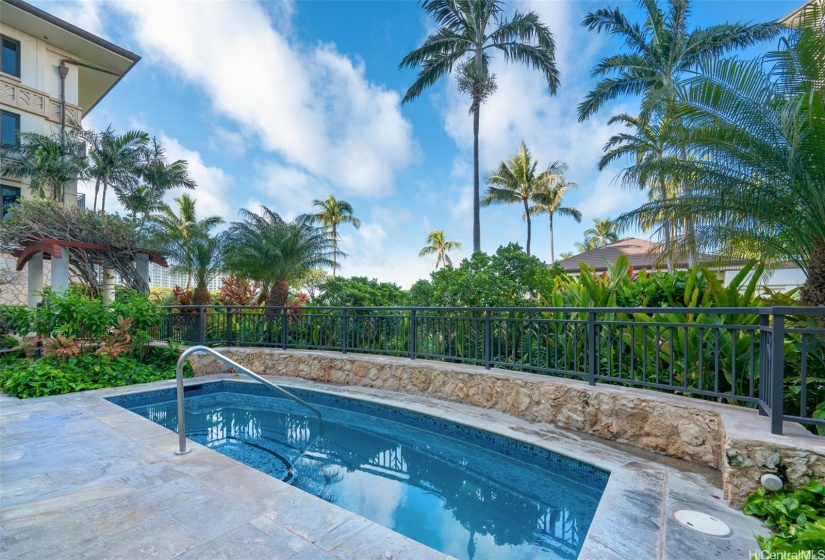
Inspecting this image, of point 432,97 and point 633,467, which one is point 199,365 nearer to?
point 633,467

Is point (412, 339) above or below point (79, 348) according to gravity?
above

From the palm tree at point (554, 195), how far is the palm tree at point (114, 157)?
23486mm

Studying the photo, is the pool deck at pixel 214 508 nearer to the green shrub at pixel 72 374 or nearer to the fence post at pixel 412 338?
the green shrub at pixel 72 374

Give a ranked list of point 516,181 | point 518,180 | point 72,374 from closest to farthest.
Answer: point 72,374 → point 518,180 → point 516,181

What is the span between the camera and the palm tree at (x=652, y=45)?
50.5 feet

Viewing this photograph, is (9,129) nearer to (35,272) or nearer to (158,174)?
(158,174)

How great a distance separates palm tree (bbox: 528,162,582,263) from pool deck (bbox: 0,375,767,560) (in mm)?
26159

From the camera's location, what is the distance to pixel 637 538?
214cm

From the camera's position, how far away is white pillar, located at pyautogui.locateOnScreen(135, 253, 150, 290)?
33.6 ft

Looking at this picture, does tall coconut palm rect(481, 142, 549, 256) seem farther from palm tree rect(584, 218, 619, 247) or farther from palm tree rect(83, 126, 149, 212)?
palm tree rect(83, 126, 149, 212)

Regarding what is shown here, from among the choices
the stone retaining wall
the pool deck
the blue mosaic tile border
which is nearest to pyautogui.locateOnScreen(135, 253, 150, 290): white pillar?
the blue mosaic tile border

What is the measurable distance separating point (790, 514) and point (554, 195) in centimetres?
2895

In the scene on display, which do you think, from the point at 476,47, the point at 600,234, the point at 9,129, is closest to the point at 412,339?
the point at 476,47

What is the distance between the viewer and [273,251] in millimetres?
10188
